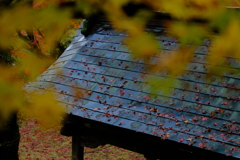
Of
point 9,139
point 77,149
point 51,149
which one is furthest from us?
point 51,149

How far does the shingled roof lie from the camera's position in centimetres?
347

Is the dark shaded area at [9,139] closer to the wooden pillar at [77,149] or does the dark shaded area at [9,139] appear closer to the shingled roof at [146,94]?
the shingled roof at [146,94]

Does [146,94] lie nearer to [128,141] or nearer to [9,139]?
[128,141]

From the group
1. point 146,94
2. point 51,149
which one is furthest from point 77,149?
point 51,149

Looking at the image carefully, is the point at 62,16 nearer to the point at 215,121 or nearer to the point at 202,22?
the point at 202,22

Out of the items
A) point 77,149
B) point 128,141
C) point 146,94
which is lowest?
point 77,149

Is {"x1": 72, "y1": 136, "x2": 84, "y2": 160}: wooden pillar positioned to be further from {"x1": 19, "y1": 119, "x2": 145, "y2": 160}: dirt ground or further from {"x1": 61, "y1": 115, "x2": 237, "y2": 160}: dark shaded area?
{"x1": 19, "y1": 119, "x2": 145, "y2": 160}: dirt ground

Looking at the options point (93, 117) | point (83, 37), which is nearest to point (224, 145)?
point (93, 117)

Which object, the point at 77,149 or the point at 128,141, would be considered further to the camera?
the point at 77,149

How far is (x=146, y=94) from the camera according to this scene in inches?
166

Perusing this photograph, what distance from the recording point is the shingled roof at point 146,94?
137 inches

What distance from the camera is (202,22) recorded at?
2.46m

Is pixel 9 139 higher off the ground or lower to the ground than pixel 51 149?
higher

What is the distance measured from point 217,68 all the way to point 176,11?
1.95 m
